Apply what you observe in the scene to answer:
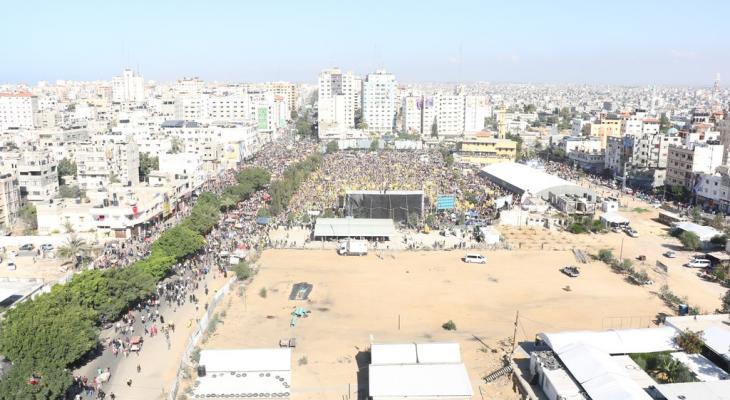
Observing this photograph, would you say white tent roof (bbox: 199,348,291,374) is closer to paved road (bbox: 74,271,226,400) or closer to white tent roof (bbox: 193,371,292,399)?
white tent roof (bbox: 193,371,292,399)

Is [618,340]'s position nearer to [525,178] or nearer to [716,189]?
[716,189]

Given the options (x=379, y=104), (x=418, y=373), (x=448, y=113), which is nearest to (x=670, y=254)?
(x=418, y=373)

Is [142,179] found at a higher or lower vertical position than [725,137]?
lower

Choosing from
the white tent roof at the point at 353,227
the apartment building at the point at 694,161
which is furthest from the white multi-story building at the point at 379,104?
the white tent roof at the point at 353,227

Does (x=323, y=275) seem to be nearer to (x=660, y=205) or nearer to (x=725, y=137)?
(x=660, y=205)

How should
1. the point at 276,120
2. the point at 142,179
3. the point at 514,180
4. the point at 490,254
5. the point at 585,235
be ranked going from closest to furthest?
the point at 490,254
the point at 585,235
the point at 514,180
the point at 142,179
the point at 276,120

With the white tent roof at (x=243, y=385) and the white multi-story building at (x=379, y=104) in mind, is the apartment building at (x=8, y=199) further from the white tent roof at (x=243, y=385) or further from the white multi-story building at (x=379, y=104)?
the white multi-story building at (x=379, y=104)

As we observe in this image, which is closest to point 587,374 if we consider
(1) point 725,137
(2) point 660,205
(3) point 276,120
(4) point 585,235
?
(4) point 585,235
